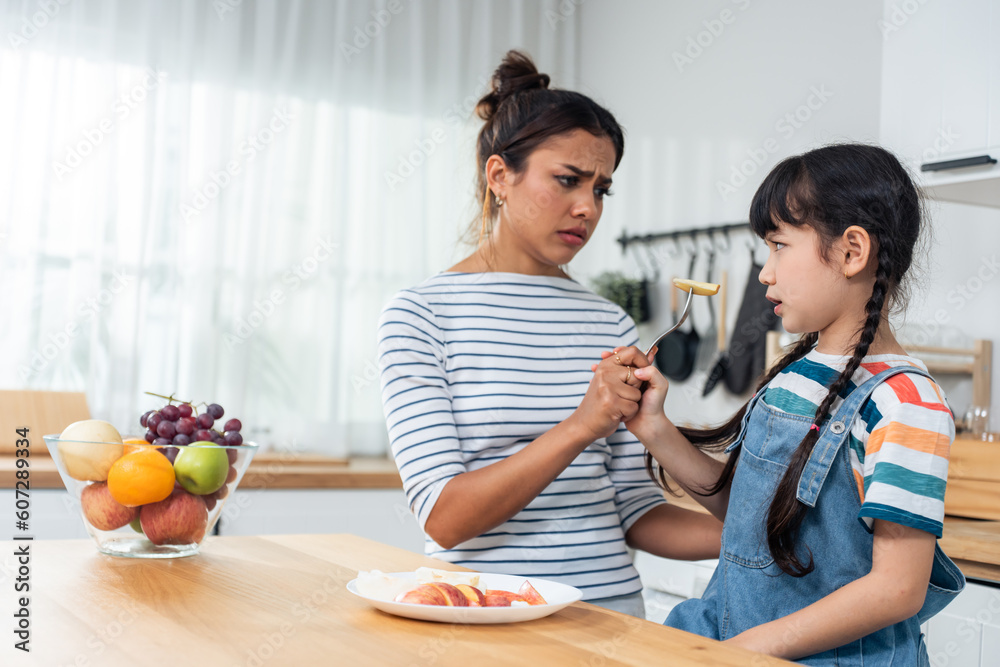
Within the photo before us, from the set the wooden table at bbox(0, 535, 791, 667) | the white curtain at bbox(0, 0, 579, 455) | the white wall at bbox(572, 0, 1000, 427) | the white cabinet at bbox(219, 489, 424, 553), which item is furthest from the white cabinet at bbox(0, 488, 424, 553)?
the wooden table at bbox(0, 535, 791, 667)

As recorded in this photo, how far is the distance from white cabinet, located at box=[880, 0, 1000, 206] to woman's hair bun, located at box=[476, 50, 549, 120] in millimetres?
1010

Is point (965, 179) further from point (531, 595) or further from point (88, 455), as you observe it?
point (88, 455)

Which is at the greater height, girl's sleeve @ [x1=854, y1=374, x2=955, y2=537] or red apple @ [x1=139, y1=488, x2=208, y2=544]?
girl's sleeve @ [x1=854, y1=374, x2=955, y2=537]

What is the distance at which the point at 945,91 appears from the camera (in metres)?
1.91

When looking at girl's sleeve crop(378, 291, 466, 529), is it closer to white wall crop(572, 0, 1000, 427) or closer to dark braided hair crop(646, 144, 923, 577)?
dark braided hair crop(646, 144, 923, 577)

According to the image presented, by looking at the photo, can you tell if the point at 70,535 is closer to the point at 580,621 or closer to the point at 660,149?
the point at 580,621

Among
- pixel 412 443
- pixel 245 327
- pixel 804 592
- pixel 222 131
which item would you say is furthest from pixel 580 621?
pixel 222 131

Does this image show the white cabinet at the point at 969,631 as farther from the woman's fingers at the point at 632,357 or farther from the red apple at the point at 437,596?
the red apple at the point at 437,596

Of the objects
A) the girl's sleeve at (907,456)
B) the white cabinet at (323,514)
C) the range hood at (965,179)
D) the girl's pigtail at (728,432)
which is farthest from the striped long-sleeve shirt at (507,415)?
the white cabinet at (323,514)

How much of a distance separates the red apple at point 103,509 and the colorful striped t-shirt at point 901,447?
78 cm

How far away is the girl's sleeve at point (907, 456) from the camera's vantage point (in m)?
0.77

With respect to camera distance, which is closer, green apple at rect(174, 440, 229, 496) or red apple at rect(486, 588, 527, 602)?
red apple at rect(486, 588, 527, 602)

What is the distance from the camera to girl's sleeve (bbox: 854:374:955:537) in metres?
0.77

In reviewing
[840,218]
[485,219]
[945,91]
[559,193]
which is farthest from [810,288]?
[945,91]
